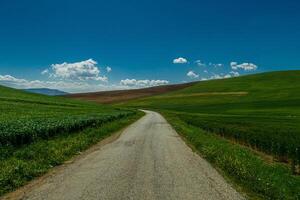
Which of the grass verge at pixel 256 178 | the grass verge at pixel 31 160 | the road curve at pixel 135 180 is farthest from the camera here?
the grass verge at pixel 31 160

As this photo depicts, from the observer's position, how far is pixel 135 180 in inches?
474

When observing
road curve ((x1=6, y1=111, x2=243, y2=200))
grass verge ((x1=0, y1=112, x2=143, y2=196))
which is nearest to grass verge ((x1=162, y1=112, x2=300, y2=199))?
road curve ((x1=6, y1=111, x2=243, y2=200))

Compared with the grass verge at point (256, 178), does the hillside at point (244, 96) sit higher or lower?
higher

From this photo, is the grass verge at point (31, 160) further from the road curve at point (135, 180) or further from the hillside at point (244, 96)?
the hillside at point (244, 96)

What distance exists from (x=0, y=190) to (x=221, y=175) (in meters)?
7.96

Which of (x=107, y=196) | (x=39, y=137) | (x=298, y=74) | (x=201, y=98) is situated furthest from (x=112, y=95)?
(x=107, y=196)

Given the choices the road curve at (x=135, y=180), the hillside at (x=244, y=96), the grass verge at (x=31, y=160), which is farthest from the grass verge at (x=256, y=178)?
the hillside at (x=244, y=96)

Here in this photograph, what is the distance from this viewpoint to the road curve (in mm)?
10227

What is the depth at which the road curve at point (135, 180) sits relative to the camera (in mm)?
10227

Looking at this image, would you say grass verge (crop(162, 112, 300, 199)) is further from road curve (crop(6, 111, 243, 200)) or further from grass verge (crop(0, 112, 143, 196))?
grass verge (crop(0, 112, 143, 196))

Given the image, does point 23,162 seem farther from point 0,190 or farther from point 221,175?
point 221,175

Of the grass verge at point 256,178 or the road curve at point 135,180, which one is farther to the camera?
the grass verge at point 256,178

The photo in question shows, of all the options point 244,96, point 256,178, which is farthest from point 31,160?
point 244,96

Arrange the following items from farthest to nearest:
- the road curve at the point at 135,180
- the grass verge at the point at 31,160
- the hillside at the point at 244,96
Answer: the hillside at the point at 244,96
the grass verge at the point at 31,160
the road curve at the point at 135,180
